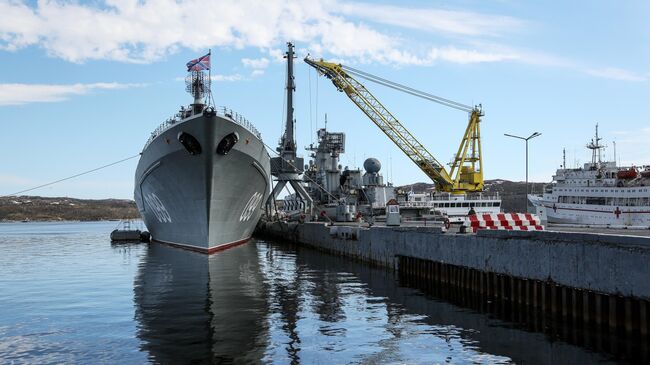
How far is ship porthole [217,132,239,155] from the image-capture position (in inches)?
1578

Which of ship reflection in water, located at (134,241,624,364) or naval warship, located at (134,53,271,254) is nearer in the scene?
ship reflection in water, located at (134,241,624,364)

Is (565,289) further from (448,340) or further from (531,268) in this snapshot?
(448,340)

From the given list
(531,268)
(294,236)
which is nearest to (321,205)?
(294,236)

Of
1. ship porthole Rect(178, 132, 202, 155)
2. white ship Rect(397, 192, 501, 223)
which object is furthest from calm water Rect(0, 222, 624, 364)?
white ship Rect(397, 192, 501, 223)

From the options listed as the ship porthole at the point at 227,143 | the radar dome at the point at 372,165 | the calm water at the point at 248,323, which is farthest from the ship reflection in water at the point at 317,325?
the radar dome at the point at 372,165

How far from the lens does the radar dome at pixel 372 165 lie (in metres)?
73.6

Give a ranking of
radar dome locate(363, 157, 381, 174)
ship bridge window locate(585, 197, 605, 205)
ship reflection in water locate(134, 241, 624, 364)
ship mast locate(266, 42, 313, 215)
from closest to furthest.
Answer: ship reflection in water locate(134, 241, 624, 364), ship mast locate(266, 42, 313, 215), radar dome locate(363, 157, 381, 174), ship bridge window locate(585, 197, 605, 205)

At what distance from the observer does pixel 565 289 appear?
65.0 ft

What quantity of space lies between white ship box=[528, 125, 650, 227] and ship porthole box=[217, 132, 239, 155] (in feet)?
159

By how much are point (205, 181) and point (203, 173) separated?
618mm

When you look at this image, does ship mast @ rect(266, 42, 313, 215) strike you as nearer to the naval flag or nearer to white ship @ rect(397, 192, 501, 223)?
white ship @ rect(397, 192, 501, 223)

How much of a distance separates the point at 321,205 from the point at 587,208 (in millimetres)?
37019

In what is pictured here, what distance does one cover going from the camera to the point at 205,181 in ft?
131

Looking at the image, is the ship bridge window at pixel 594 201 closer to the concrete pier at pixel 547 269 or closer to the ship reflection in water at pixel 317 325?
the concrete pier at pixel 547 269
